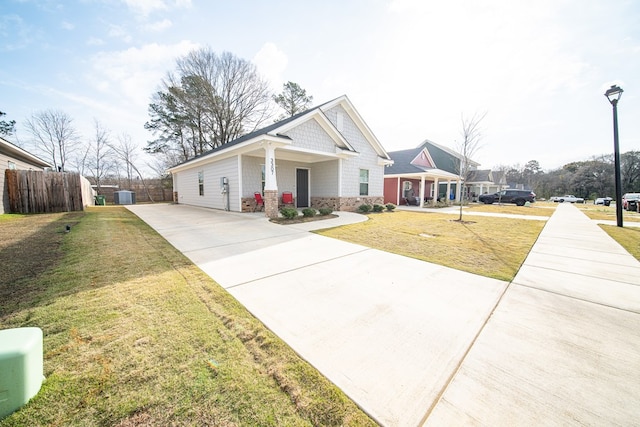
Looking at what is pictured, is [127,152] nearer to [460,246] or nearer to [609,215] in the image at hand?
[460,246]

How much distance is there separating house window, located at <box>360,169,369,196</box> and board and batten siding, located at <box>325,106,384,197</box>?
264 millimetres

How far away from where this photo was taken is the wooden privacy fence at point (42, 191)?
10.3 metres

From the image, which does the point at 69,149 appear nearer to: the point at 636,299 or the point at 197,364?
the point at 197,364

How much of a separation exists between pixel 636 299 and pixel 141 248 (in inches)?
326

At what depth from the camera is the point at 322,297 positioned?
3006mm

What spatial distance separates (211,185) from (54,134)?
88.0ft

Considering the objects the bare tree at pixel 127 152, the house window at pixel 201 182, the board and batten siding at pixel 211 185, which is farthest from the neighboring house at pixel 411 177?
the bare tree at pixel 127 152

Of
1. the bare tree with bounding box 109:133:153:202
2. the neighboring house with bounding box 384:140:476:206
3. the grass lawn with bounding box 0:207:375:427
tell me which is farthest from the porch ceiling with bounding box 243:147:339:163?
the bare tree with bounding box 109:133:153:202

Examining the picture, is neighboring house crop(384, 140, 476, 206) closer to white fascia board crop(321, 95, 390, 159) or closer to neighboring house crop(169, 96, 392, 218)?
neighboring house crop(169, 96, 392, 218)

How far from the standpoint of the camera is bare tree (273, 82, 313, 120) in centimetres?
2428

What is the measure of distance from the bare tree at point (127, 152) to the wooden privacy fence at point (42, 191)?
1933 centimetres

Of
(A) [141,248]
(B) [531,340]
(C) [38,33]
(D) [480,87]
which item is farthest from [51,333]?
(D) [480,87]

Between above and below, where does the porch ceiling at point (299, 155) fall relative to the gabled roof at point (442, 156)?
below

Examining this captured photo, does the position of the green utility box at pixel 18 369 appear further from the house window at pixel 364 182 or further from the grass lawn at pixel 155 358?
the house window at pixel 364 182
